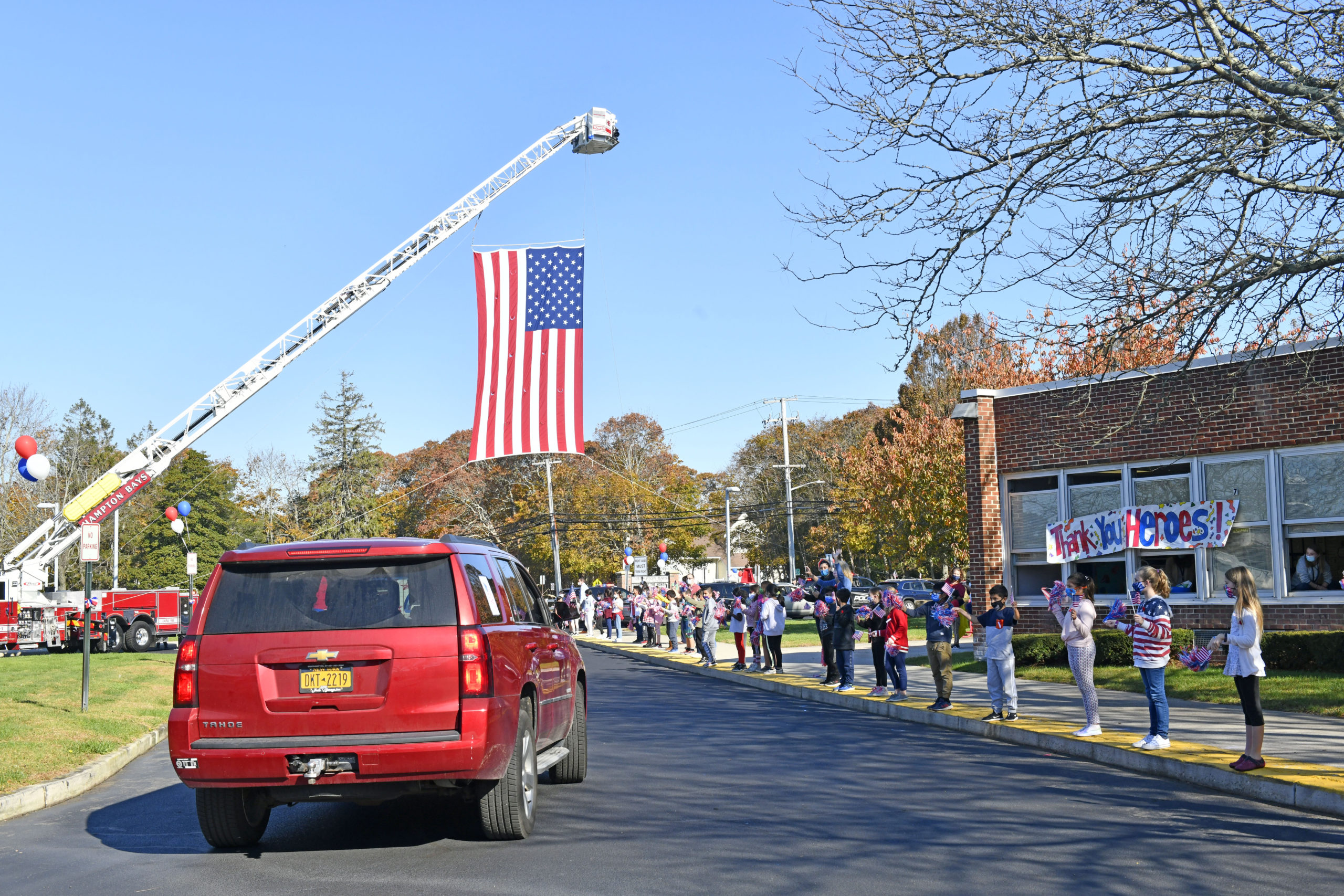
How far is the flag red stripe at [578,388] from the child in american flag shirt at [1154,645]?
17.9 meters

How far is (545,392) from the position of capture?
27891 mm

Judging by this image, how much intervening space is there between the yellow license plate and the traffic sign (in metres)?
10.9

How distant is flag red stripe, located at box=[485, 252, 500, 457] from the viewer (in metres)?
27.6

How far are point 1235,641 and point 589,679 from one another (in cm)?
1464

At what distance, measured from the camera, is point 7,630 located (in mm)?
29859

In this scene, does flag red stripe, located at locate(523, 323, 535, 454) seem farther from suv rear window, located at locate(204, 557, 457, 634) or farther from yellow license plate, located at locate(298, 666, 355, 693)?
yellow license plate, located at locate(298, 666, 355, 693)

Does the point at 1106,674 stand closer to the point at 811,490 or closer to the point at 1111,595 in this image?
the point at 1111,595

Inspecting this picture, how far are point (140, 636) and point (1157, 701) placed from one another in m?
30.1

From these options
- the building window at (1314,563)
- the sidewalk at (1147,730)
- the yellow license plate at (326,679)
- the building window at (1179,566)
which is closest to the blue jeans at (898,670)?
the sidewalk at (1147,730)

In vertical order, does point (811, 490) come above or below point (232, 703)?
above

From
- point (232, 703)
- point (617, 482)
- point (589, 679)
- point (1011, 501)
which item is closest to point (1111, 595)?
point (1011, 501)

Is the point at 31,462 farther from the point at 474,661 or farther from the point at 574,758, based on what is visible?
A: the point at 474,661

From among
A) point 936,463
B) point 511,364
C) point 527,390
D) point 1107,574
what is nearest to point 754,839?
point 1107,574

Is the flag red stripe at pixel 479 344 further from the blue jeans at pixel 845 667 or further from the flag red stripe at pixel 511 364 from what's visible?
the blue jeans at pixel 845 667
